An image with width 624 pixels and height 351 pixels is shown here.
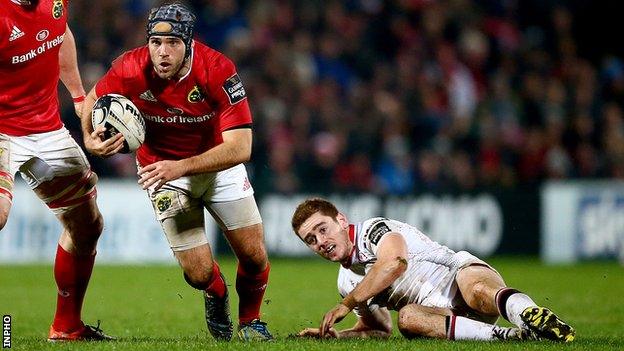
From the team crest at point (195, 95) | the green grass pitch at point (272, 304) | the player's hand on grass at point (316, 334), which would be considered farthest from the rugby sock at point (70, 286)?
the player's hand on grass at point (316, 334)

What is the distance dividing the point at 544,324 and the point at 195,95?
2721mm

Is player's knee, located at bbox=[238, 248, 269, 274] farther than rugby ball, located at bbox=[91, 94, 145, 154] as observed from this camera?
Yes

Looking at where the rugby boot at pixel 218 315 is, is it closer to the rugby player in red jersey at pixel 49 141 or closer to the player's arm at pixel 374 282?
the rugby player in red jersey at pixel 49 141

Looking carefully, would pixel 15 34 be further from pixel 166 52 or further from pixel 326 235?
pixel 326 235

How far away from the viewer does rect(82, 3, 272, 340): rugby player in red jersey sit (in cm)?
746

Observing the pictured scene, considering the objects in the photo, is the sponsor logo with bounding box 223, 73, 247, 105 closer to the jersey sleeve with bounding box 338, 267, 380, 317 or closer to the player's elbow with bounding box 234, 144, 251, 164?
the player's elbow with bounding box 234, 144, 251, 164

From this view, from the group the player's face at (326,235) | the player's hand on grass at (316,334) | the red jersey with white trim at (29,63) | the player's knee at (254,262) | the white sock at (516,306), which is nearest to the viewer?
the white sock at (516,306)

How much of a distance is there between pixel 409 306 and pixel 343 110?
35.0 ft

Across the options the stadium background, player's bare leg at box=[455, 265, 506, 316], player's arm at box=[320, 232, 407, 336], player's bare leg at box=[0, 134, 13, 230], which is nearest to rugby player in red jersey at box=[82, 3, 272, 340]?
player's bare leg at box=[0, 134, 13, 230]

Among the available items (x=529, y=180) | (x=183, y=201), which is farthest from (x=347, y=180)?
(x=183, y=201)

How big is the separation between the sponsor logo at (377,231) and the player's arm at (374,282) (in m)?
0.19

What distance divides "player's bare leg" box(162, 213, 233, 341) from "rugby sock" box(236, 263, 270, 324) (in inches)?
6.8

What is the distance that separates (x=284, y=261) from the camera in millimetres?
17109

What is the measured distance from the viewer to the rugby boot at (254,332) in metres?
7.94
